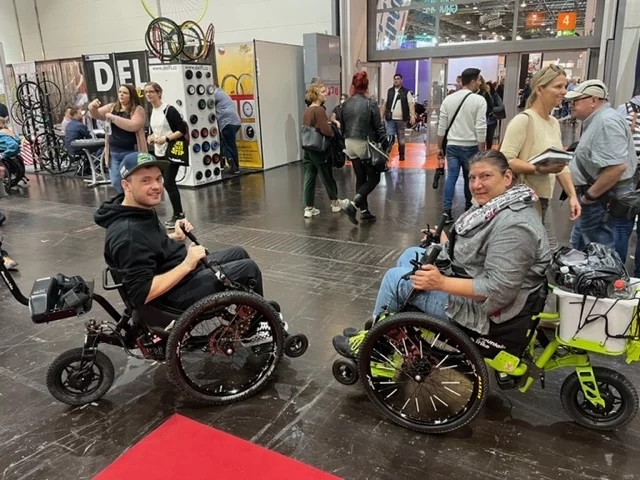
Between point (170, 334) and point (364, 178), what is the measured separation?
136 inches

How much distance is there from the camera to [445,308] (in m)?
1.97

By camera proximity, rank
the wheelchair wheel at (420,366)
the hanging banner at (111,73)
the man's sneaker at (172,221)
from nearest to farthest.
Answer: the wheelchair wheel at (420,366) → the man's sneaker at (172,221) → the hanging banner at (111,73)

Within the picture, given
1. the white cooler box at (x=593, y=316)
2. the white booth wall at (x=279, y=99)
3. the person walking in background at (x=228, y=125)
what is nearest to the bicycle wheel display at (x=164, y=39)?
the person walking in background at (x=228, y=125)

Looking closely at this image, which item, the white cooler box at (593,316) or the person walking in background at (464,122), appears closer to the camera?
the white cooler box at (593,316)

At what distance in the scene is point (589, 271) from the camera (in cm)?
178

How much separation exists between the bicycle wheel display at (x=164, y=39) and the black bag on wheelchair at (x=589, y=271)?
6.27 metres

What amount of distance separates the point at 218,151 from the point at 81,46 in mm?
7789

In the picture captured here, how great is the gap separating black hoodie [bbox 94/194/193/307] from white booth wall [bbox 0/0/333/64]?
8343 mm

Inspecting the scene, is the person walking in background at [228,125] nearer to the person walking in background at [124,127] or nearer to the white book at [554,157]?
the person walking in background at [124,127]

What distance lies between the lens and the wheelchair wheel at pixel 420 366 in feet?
6.04

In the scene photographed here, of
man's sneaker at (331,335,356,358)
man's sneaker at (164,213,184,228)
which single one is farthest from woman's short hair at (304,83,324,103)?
man's sneaker at (331,335,356,358)

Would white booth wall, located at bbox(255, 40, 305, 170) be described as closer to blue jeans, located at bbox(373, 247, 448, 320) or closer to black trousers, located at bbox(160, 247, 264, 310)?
black trousers, located at bbox(160, 247, 264, 310)

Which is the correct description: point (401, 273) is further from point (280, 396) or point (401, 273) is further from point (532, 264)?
point (280, 396)

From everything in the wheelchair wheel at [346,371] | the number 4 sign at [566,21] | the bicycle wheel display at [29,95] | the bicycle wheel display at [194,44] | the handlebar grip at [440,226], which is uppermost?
the number 4 sign at [566,21]
